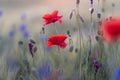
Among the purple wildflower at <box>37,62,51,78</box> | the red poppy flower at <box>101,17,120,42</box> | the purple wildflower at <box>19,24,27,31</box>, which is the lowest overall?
the purple wildflower at <box>37,62,51,78</box>

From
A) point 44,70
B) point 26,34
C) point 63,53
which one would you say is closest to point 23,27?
point 26,34

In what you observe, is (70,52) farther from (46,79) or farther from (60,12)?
(60,12)

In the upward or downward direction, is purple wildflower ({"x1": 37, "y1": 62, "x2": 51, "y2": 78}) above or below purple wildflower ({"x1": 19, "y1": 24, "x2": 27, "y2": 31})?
below

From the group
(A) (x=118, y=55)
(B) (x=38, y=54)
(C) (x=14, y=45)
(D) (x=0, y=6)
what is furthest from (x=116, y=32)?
(D) (x=0, y=6)

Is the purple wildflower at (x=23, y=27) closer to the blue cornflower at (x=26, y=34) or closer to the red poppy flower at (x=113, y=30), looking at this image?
the blue cornflower at (x=26, y=34)

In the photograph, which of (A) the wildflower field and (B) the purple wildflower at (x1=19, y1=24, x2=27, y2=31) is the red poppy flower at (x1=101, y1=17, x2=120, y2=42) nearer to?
(A) the wildflower field

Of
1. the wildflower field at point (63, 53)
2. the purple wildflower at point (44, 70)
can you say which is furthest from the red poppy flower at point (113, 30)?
the purple wildflower at point (44, 70)

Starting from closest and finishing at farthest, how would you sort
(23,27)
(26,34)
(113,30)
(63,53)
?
(113,30), (63,53), (26,34), (23,27)

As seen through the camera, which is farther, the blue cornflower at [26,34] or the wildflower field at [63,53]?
the blue cornflower at [26,34]

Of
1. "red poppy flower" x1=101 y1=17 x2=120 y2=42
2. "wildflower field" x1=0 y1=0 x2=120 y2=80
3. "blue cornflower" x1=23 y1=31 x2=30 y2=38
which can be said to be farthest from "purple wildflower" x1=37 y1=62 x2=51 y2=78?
"blue cornflower" x1=23 y1=31 x2=30 y2=38

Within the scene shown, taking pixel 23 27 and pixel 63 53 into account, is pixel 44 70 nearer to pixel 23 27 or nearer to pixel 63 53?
pixel 63 53

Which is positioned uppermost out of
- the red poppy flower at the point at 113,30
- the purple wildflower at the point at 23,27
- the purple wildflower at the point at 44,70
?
the purple wildflower at the point at 23,27

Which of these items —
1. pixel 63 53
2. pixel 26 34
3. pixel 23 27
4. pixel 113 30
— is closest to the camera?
pixel 113 30
